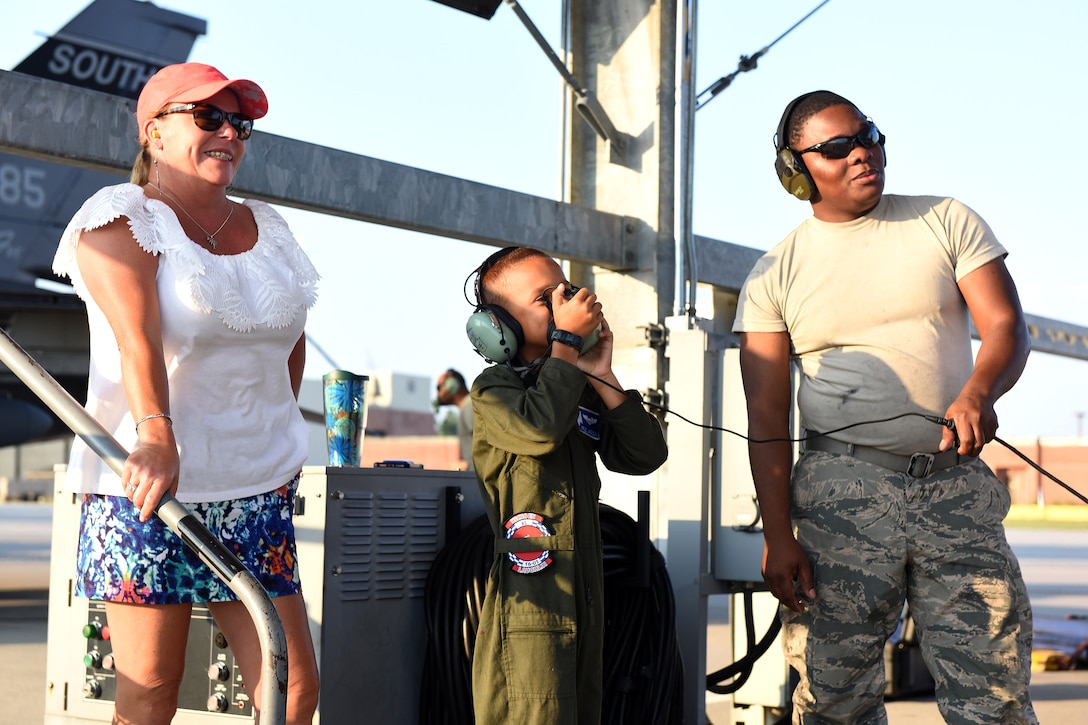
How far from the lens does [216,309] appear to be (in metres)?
2.03

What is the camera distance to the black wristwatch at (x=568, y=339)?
221cm

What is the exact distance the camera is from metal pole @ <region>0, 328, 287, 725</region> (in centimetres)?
154

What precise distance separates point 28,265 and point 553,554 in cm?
1429

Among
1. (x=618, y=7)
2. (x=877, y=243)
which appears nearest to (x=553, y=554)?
(x=877, y=243)

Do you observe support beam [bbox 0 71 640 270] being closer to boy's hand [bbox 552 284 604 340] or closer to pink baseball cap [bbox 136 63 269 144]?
pink baseball cap [bbox 136 63 269 144]

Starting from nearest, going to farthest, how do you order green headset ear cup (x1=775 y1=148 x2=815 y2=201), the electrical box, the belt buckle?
1. the belt buckle
2. green headset ear cup (x1=775 y1=148 x2=815 y2=201)
3. the electrical box

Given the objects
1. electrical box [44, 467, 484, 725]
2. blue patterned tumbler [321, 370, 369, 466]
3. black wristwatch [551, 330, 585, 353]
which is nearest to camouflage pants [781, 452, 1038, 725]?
black wristwatch [551, 330, 585, 353]

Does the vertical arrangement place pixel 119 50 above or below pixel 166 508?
above

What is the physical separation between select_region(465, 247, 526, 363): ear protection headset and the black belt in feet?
2.42

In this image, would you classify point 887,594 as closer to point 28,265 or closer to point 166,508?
point 166,508

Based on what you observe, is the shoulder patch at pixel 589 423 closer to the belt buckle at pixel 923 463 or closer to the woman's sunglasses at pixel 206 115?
the belt buckle at pixel 923 463

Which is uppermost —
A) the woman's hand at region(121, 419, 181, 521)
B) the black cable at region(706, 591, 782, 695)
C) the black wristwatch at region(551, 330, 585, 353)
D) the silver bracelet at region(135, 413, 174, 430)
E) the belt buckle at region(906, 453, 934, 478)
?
the black wristwatch at region(551, 330, 585, 353)

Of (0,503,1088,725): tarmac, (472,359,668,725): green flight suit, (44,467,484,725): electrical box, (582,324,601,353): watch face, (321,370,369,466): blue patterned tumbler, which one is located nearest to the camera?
(472,359,668,725): green flight suit

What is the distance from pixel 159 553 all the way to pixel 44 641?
5.94 m
